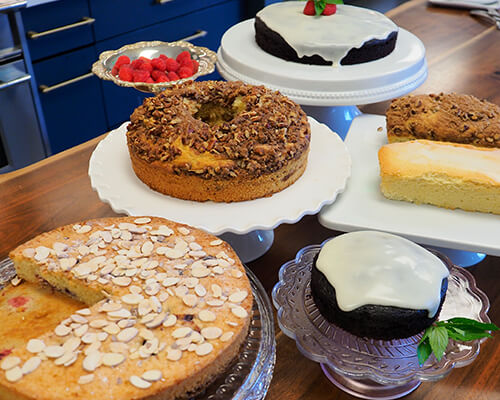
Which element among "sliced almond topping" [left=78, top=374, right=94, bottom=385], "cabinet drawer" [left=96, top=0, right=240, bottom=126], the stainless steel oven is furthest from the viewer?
"cabinet drawer" [left=96, top=0, right=240, bottom=126]

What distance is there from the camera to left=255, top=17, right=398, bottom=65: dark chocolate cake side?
5.03ft

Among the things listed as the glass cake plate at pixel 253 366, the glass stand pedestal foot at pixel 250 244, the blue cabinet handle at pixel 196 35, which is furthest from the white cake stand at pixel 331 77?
the blue cabinet handle at pixel 196 35

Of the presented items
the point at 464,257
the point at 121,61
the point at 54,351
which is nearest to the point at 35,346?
the point at 54,351

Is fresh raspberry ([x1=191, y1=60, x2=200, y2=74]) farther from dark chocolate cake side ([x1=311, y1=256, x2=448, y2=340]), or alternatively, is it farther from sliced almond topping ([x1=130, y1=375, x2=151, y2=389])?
sliced almond topping ([x1=130, y1=375, x2=151, y2=389])

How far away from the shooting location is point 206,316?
0.76 m

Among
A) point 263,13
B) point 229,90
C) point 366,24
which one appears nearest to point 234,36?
point 263,13

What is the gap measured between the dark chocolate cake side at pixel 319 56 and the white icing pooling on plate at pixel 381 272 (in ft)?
2.63

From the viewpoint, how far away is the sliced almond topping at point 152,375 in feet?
2.20

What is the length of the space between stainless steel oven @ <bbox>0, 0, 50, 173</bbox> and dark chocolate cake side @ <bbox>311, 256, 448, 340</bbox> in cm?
195

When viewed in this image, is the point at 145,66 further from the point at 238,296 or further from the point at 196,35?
the point at 196,35

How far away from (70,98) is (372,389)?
92.1 inches

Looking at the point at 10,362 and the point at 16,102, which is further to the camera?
the point at 16,102

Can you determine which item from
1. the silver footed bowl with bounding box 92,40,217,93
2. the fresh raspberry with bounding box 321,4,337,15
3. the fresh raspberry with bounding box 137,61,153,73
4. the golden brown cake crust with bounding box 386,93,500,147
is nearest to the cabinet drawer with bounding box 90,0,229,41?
the silver footed bowl with bounding box 92,40,217,93

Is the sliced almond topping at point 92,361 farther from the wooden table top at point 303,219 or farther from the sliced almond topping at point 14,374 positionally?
the wooden table top at point 303,219
